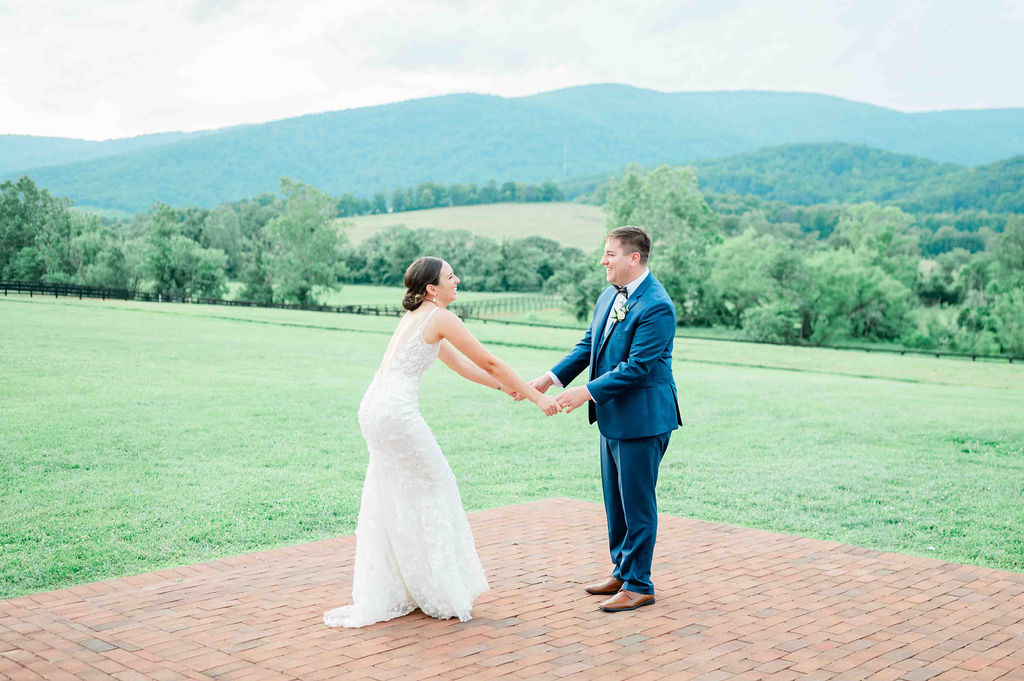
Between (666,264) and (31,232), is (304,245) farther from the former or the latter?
(666,264)

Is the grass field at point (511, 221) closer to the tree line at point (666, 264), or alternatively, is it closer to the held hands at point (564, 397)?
the tree line at point (666, 264)

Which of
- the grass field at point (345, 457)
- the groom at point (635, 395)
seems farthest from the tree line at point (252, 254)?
the groom at point (635, 395)

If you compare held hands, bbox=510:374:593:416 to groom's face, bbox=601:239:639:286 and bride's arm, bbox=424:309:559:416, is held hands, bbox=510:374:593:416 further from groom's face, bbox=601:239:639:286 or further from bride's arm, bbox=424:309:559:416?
groom's face, bbox=601:239:639:286

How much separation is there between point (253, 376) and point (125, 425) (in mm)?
6789

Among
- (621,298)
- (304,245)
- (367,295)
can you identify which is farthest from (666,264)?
(621,298)

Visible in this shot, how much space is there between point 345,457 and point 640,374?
7097 millimetres

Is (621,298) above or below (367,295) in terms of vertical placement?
above

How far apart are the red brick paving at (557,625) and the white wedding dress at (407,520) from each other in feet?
0.56

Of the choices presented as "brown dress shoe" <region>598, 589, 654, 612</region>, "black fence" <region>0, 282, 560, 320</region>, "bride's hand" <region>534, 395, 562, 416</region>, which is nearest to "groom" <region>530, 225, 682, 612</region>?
"brown dress shoe" <region>598, 589, 654, 612</region>

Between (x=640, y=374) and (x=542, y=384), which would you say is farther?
(x=542, y=384)

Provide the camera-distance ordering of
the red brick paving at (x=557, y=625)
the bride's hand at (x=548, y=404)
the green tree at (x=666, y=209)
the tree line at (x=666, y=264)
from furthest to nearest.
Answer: the green tree at (x=666, y=209) → the tree line at (x=666, y=264) → the bride's hand at (x=548, y=404) → the red brick paving at (x=557, y=625)

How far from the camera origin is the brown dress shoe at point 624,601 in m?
5.81

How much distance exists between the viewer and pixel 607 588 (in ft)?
20.2

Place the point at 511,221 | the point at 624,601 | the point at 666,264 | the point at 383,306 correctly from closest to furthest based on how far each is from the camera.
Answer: the point at 624,601 < the point at 383,306 < the point at 666,264 < the point at 511,221
